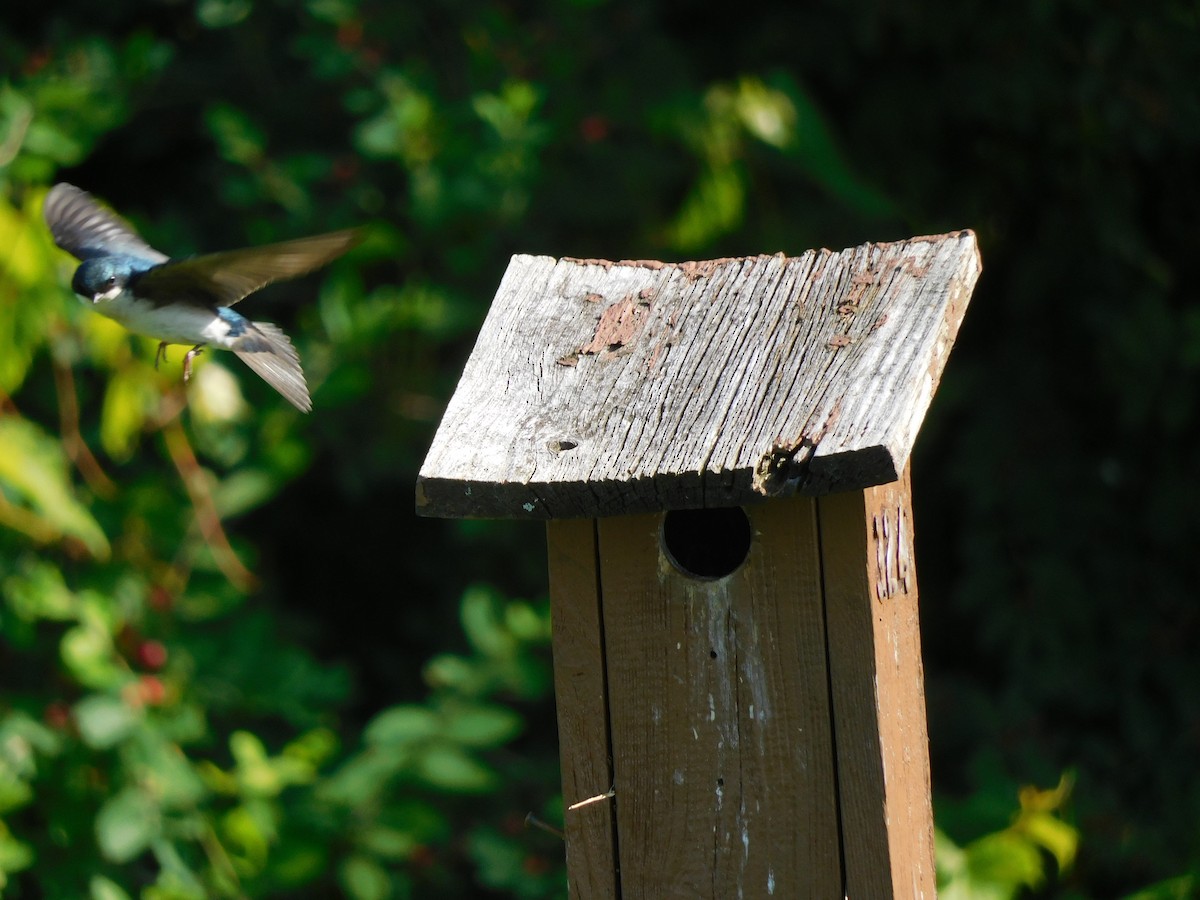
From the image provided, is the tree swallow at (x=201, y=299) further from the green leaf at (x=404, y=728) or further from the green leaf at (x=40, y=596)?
the green leaf at (x=404, y=728)

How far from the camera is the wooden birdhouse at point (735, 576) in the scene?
1.34 m

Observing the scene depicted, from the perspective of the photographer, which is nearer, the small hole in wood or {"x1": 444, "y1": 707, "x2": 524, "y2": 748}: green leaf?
the small hole in wood

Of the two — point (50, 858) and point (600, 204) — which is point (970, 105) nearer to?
point (600, 204)

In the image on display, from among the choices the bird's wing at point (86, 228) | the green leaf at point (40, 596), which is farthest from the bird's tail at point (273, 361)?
the green leaf at point (40, 596)

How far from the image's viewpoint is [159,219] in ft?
11.5

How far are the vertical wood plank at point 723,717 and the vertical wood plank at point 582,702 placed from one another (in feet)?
0.04

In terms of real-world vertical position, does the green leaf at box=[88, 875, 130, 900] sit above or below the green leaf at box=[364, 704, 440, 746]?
below

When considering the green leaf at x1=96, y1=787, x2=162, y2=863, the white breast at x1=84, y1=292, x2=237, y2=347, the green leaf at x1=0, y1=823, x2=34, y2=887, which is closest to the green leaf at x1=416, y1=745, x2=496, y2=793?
the green leaf at x1=96, y1=787, x2=162, y2=863

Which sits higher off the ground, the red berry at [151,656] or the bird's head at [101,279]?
the bird's head at [101,279]

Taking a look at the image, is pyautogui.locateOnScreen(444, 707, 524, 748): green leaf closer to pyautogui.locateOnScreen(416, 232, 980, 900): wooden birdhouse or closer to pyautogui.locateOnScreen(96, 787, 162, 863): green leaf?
pyautogui.locateOnScreen(96, 787, 162, 863): green leaf

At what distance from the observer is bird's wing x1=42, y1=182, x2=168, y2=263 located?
2.50m

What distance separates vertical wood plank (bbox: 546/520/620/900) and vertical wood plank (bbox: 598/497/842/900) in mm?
13

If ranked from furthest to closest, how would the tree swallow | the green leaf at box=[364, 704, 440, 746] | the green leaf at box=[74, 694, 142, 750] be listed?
the green leaf at box=[364, 704, 440, 746] → the green leaf at box=[74, 694, 142, 750] → the tree swallow

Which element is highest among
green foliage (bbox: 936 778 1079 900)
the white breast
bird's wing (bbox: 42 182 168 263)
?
bird's wing (bbox: 42 182 168 263)
